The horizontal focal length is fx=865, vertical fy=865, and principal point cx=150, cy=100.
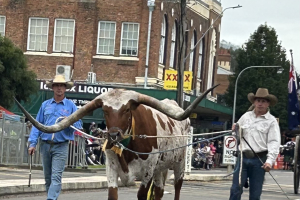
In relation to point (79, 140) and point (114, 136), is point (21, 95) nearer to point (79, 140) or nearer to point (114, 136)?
point (79, 140)

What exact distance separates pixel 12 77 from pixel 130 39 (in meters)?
Result: 12.2

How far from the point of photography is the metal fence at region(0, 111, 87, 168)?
90.5 feet

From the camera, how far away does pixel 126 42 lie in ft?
168

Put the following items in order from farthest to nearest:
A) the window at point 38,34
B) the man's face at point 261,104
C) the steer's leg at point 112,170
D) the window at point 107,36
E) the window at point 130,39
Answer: the window at point 38,34, the window at point 107,36, the window at point 130,39, the steer's leg at point 112,170, the man's face at point 261,104

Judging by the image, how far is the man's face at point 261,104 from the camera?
11.9 meters

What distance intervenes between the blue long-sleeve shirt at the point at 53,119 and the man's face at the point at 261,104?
2722 millimetres

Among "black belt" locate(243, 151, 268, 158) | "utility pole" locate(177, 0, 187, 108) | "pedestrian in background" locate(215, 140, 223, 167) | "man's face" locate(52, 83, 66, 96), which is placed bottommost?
"pedestrian in background" locate(215, 140, 223, 167)

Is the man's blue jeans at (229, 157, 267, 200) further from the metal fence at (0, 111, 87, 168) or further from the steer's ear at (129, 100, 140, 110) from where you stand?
the metal fence at (0, 111, 87, 168)

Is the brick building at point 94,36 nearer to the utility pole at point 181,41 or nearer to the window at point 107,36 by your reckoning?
the window at point 107,36

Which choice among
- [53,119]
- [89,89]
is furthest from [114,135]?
[89,89]

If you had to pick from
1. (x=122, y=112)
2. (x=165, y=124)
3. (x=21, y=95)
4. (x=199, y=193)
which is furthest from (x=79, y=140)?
(x=122, y=112)

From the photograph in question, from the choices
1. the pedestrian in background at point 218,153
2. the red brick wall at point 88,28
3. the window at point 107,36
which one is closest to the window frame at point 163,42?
the red brick wall at point 88,28

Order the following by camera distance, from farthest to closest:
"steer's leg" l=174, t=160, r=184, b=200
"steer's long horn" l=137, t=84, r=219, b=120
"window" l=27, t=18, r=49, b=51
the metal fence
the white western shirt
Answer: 1. "window" l=27, t=18, r=49, b=51
2. the metal fence
3. "steer's leg" l=174, t=160, r=184, b=200
4. "steer's long horn" l=137, t=84, r=219, b=120
5. the white western shirt

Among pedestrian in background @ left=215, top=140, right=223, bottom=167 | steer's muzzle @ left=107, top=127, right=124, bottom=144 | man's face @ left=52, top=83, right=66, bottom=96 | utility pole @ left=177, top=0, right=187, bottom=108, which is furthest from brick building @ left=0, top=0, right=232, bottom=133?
steer's muzzle @ left=107, top=127, right=124, bottom=144
